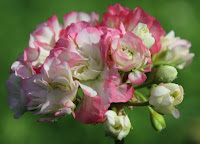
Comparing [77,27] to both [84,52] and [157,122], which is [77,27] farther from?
[157,122]

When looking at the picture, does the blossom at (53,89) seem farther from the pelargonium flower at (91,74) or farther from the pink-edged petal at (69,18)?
the pink-edged petal at (69,18)

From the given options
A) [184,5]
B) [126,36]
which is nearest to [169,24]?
[184,5]

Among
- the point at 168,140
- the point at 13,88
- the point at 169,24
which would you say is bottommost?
the point at 168,140

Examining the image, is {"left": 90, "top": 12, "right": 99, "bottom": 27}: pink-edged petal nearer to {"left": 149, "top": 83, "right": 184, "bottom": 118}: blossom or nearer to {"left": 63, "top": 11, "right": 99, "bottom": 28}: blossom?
{"left": 63, "top": 11, "right": 99, "bottom": 28}: blossom

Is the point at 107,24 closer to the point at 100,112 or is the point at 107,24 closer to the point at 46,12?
the point at 100,112

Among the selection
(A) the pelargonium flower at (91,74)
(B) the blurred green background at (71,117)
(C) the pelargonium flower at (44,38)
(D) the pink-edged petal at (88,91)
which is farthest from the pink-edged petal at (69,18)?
(B) the blurred green background at (71,117)

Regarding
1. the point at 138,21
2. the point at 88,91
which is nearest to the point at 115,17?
the point at 138,21
